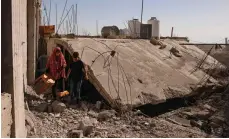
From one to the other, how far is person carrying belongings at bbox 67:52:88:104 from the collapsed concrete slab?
0.24 meters

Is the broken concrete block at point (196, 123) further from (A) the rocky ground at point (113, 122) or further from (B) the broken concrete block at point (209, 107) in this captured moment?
(B) the broken concrete block at point (209, 107)

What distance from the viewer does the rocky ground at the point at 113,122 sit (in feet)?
18.9

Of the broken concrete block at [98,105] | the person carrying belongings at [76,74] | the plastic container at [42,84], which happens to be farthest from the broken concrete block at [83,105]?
the plastic container at [42,84]

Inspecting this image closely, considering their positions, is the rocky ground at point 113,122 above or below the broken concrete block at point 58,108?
below

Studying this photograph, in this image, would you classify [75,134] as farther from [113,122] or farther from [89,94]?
[89,94]

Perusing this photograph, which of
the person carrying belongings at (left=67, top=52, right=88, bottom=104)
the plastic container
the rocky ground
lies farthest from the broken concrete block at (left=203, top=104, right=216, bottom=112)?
the plastic container

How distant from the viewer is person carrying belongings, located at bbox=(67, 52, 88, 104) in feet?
25.3

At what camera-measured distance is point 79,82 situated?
7844mm

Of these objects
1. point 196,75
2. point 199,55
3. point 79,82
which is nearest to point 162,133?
point 79,82

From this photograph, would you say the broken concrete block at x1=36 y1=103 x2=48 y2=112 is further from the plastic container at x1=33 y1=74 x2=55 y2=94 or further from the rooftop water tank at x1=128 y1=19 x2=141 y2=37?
the rooftop water tank at x1=128 y1=19 x2=141 y2=37

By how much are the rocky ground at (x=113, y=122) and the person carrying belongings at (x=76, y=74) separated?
346 mm

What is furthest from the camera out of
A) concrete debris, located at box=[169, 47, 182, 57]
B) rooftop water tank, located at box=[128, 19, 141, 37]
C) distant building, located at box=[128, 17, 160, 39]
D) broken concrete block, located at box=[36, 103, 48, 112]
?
rooftop water tank, located at box=[128, 19, 141, 37]

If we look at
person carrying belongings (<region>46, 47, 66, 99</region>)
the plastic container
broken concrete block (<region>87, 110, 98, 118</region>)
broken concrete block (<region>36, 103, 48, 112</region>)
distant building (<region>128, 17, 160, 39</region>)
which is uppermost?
distant building (<region>128, 17, 160, 39</region>)

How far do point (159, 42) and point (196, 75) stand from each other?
2.25m
